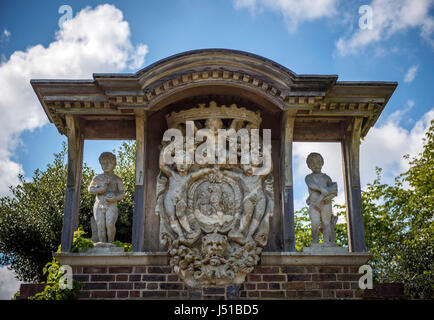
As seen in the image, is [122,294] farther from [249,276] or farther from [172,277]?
[249,276]

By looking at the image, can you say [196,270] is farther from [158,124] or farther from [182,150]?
[158,124]

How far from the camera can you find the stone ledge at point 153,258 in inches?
336

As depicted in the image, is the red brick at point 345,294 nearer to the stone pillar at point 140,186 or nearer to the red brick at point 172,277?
the red brick at point 172,277

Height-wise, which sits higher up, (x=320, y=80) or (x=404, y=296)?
(x=320, y=80)

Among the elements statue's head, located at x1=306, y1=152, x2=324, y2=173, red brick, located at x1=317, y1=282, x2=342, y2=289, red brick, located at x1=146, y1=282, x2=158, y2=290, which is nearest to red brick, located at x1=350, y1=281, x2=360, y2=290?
red brick, located at x1=317, y1=282, x2=342, y2=289

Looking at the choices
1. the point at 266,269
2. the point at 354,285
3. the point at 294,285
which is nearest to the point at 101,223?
the point at 266,269

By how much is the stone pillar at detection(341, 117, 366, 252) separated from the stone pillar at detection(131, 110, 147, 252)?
11.3 feet

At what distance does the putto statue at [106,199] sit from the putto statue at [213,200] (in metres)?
0.76

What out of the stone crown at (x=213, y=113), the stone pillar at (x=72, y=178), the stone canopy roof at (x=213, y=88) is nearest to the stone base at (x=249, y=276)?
the stone pillar at (x=72, y=178)

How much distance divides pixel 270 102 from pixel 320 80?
90 centimetres

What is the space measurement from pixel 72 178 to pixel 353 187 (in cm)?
475
